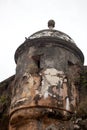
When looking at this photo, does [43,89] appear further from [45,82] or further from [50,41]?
[50,41]

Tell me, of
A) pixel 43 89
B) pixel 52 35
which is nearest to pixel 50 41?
pixel 52 35

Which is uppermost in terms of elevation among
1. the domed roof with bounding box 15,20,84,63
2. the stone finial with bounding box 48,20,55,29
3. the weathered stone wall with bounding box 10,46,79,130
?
the stone finial with bounding box 48,20,55,29

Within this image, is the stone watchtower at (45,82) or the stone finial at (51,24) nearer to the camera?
the stone watchtower at (45,82)

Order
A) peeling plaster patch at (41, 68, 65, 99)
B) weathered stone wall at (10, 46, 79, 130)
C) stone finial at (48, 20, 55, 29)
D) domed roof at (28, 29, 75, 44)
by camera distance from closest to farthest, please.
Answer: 1. weathered stone wall at (10, 46, 79, 130)
2. peeling plaster patch at (41, 68, 65, 99)
3. domed roof at (28, 29, 75, 44)
4. stone finial at (48, 20, 55, 29)

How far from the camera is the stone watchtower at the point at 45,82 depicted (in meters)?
7.41

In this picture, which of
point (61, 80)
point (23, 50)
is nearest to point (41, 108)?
point (61, 80)

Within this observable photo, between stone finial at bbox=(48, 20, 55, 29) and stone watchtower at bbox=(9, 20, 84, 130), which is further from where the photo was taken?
stone finial at bbox=(48, 20, 55, 29)

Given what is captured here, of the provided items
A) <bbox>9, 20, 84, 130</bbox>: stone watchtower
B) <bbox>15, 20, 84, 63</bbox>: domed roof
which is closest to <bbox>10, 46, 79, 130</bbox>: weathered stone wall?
<bbox>9, 20, 84, 130</bbox>: stone watchtower

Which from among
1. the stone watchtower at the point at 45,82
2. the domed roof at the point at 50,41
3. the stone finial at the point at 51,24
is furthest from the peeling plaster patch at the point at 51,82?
the stone finial at the point at 51,24

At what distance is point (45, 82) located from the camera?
782 cm

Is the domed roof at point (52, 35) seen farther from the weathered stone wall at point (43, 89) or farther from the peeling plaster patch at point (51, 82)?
the peeling plaster patch at point (51, 82)

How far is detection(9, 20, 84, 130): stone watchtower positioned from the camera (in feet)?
24.3

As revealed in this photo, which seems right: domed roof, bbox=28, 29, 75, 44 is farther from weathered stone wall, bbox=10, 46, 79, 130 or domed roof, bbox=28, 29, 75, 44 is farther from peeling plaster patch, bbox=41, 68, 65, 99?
peeling plaster patch, bbox=41, 68, 65, 99

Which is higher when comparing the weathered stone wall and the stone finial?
the stone finial
